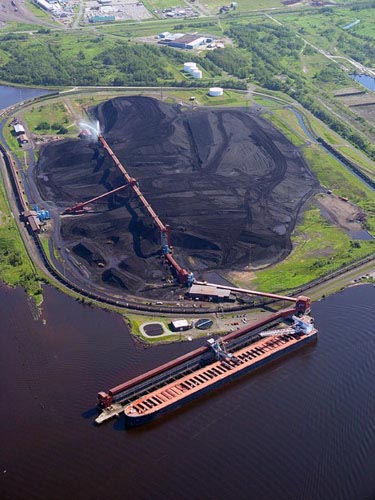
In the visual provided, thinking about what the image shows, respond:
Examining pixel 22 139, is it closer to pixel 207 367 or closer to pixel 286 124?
pixel 286 124

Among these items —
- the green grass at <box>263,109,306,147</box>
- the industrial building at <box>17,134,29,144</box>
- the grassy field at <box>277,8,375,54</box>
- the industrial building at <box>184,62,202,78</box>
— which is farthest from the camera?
the grassy field at <box>277,8,375,54</box>

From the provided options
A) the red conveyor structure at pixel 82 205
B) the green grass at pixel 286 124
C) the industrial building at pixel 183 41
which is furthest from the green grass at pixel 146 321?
the industrial building at pixel 183 41

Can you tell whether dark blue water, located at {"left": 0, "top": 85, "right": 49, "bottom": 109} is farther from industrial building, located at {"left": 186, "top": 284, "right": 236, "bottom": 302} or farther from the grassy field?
industrial building, located at {"left": 186, "top": 284, "right": 236, "bottom": 302}

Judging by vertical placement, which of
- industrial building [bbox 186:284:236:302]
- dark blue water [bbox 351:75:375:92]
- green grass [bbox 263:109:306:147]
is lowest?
industrial building [bbox 186:284:236:302]

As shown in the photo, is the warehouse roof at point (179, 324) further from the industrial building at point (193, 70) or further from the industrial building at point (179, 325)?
the industrial building at point (193, 70)

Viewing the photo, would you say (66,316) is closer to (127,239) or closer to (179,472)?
(127,239)

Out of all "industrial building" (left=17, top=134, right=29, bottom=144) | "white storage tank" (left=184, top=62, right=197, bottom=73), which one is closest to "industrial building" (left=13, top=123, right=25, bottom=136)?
"industrial building" (left=17, top=134, right=29, bottom=144)

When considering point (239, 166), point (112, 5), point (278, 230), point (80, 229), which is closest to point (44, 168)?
point (80, 229)
